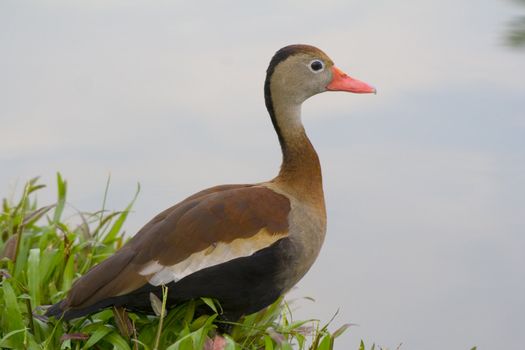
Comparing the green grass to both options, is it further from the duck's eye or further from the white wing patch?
the duck's eye

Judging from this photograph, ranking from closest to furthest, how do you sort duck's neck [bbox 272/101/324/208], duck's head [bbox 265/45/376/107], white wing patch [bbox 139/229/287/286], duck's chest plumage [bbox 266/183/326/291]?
white wing patch [bbox 139/229/287/286]
duck's chest plumage [bbox 266/183/326/291]
duck's neck [bbox 272/101/324/208]
duck's head [bbox 265/45/376/107]

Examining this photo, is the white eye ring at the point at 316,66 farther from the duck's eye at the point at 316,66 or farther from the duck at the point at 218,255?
the duck at the point at 218,255

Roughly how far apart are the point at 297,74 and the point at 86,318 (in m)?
1.57

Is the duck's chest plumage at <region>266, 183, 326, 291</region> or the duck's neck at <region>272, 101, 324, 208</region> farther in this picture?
the duck's neck at <region>272, 101, 324, 208</region>

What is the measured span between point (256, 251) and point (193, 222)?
32 centimetres

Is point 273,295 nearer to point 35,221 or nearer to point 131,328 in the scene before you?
point 131,328

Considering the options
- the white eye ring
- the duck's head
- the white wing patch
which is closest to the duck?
the white wing patch

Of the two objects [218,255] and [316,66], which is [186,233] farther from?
[316,66]

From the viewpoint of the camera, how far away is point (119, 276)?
380cm

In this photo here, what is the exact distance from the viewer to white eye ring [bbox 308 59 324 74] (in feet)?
14.4

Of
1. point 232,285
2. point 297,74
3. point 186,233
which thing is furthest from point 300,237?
point 297,74

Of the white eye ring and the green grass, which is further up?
the white eye ring

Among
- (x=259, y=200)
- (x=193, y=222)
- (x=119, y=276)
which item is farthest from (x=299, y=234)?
(x=119, y=276)

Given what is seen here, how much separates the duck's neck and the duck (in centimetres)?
2
